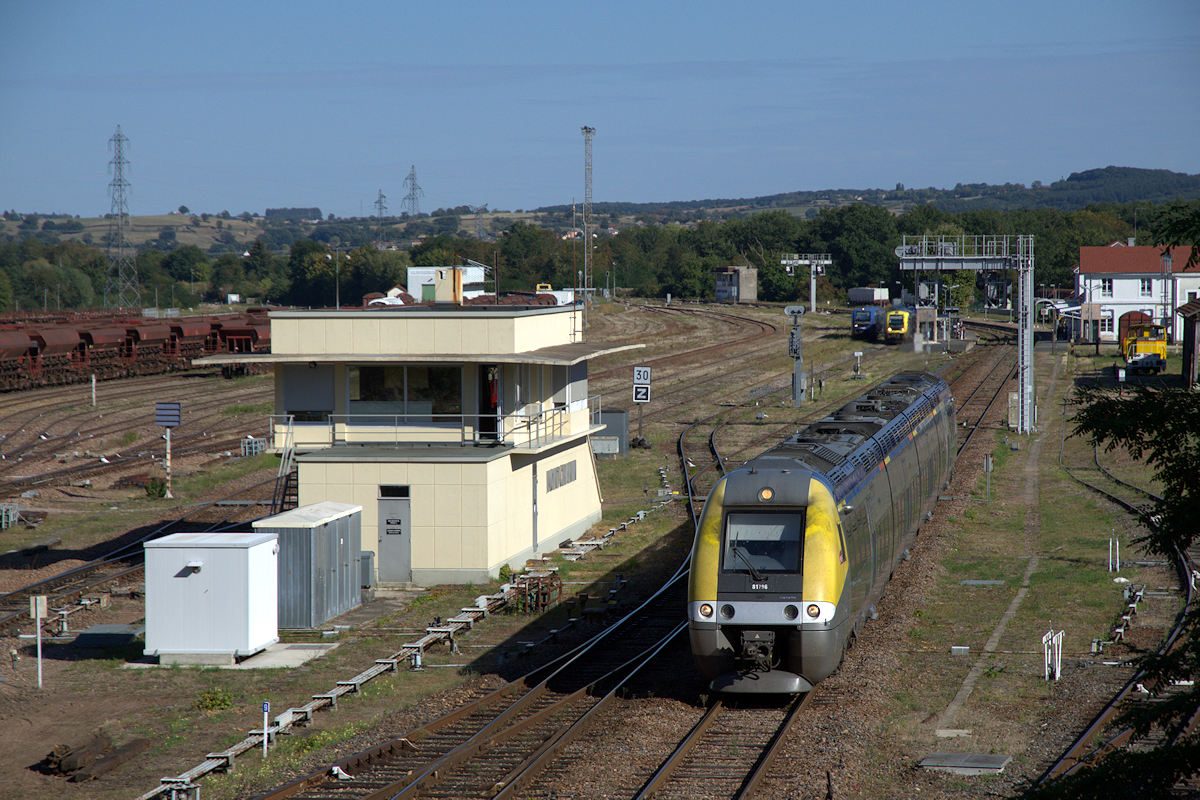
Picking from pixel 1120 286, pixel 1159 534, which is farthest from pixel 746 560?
pixel 1120 286

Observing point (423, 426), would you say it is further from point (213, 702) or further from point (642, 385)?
point (642, 385)

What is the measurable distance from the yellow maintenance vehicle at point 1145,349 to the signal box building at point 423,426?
39442 mm

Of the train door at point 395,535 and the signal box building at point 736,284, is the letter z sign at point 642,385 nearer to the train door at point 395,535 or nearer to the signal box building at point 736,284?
the train door at point 395,535

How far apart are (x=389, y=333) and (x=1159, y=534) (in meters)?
19.0

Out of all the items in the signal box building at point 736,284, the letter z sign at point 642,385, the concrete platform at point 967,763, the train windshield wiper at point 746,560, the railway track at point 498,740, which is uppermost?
the signal box building at point 736,284

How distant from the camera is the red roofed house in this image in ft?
264

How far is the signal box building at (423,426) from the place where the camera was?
79.4 feet

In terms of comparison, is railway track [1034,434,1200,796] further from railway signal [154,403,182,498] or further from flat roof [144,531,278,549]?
railway signal [154,403,182,498]

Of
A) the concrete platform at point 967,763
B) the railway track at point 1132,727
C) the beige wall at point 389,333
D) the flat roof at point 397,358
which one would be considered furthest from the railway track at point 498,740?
the beige wall at point 389,333

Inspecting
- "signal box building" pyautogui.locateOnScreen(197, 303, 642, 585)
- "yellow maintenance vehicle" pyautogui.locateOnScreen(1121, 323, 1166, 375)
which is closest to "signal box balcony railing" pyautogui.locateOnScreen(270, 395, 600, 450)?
"signal box building" pyautogui.locateOnScreen(197, 303, 642, 585)

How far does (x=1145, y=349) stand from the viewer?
195 feet

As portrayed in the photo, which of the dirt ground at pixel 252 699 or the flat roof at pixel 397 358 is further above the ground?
the flat roof at pixel 397 358

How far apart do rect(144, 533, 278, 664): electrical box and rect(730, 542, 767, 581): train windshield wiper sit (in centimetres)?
821

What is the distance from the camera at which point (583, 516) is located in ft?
100
